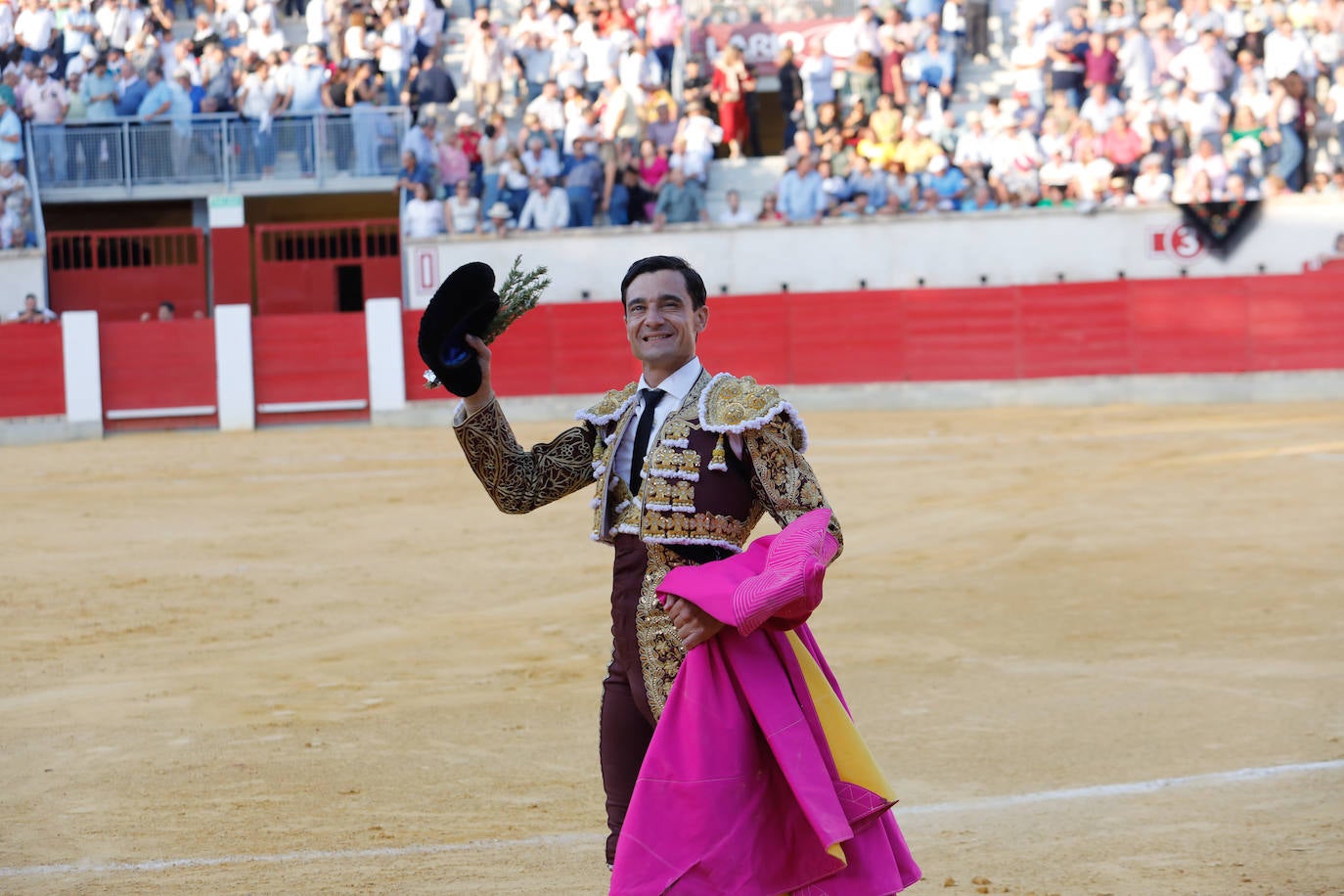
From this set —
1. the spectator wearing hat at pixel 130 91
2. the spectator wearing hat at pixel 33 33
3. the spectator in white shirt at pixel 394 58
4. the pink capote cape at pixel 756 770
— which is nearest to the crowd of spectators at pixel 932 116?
the spectator in white shirt at pixel 394 58

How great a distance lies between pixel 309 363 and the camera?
52.5 feet

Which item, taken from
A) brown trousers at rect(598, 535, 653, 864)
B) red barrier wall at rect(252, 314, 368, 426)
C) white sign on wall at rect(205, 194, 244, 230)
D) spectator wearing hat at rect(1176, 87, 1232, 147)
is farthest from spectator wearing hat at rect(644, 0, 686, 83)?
brown trousers at rect(598, 535, 653, 864)

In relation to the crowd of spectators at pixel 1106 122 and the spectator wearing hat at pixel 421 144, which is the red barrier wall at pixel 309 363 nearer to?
the spectator wearing hat at pixel 421 144

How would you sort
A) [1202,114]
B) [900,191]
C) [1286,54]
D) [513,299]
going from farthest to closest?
[900,191] → [1286,54] → [1202,114] → [513,299]

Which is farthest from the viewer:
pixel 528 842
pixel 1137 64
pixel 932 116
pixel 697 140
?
pixel 697 140

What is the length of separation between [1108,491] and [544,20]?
9.24 m

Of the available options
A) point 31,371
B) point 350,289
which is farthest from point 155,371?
point 350,289

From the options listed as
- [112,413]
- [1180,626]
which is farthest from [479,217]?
[1180,626]

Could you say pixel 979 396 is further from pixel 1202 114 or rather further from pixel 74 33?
pixel 74 33

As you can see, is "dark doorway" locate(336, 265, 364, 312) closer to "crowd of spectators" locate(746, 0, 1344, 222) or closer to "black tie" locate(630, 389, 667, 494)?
"crowd of spectators" locate(746, 0, 1344, 222)

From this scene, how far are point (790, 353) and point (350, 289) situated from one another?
4417mm

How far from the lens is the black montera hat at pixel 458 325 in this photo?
2861 millimetres

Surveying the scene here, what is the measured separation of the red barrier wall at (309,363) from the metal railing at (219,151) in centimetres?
174

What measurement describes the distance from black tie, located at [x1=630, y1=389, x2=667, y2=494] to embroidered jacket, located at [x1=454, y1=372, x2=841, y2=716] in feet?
0.09
